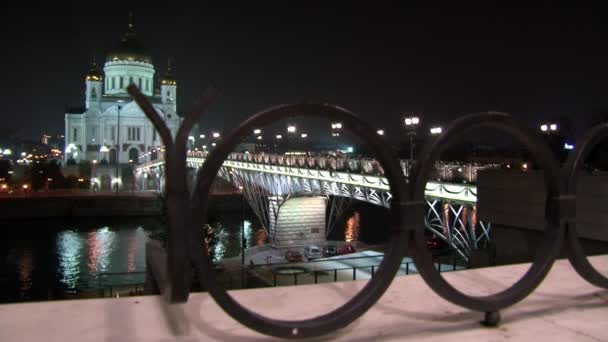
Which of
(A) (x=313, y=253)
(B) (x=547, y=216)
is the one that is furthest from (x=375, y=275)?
(A) (x=313, y=253)

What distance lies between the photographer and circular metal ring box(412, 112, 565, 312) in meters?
3.64

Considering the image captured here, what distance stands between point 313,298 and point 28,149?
632 ft

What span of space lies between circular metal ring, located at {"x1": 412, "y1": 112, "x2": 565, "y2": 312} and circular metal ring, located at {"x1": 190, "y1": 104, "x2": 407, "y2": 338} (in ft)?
0.50

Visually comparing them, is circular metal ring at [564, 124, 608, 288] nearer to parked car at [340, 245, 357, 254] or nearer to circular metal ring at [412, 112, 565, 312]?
circular metal ring at [412, 112, 565, 312]

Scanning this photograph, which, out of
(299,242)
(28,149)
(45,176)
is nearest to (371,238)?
(299,242)

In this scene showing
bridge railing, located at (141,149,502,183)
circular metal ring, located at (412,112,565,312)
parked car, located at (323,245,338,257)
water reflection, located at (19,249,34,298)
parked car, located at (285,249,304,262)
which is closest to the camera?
circular metal ring, located at (412,112,565,312)

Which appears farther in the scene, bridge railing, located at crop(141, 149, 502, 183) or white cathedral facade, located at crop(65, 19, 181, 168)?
white cathedral facade, located at crop(65, 19, 181, 168)

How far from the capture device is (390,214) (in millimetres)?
3781

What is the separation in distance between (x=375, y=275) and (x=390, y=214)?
1.47ft

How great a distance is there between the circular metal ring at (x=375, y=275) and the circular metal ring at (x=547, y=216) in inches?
6.0

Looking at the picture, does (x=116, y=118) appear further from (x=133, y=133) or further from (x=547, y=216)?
(x=547, y=216)

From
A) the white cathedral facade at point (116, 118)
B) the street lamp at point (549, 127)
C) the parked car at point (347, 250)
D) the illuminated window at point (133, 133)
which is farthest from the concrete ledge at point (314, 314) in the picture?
the illuminated window at point (133, 133)

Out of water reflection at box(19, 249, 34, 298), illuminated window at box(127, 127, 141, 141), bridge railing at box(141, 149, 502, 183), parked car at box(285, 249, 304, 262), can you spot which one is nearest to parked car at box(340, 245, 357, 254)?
parked car at box(285, 249, 304, 262)

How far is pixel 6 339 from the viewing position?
3377 millimetres
